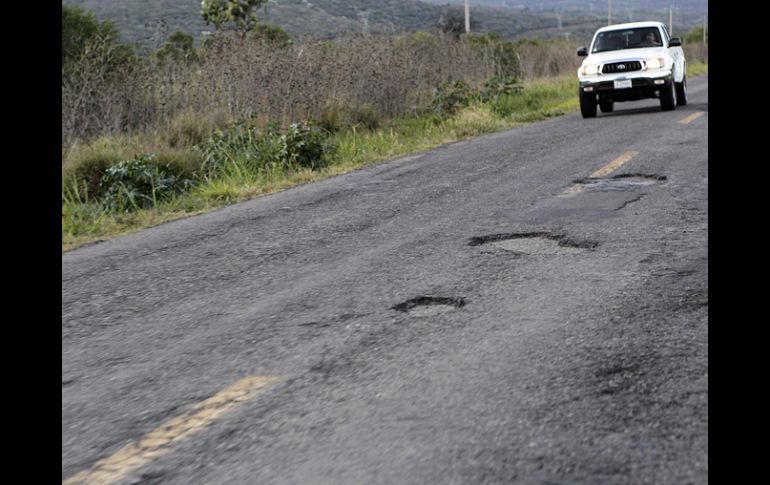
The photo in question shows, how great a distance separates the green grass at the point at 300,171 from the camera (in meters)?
8.02

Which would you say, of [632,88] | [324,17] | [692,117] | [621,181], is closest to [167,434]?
[621,181]

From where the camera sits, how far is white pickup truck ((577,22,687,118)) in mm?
15945

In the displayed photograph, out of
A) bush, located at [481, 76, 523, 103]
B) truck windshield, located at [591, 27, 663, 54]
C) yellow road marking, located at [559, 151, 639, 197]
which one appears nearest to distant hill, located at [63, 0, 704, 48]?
bush, located at [481, 76, 523, 103]

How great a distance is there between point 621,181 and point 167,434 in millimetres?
6020

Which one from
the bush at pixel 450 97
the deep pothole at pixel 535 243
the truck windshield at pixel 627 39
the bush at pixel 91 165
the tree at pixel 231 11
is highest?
the tree at pixel 231 11

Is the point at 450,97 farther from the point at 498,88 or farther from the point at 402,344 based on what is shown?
the point at 402,344

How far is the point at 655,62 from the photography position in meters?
16.0

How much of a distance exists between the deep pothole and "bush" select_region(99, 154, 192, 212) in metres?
3.92

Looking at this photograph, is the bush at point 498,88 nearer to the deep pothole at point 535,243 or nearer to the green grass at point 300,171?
the green grass at point 300,171

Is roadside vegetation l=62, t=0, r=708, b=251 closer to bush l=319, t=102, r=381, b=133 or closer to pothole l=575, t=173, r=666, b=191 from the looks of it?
bush l=319, t=102, r=381, b=133

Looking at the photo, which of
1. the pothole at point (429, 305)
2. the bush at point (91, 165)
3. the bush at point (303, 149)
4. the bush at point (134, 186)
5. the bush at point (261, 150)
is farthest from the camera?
the bush at point (303, 149)

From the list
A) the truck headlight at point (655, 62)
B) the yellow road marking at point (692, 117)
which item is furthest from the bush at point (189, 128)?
the truck headlight at point (655, 62)

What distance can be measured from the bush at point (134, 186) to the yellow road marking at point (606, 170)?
154 inches
